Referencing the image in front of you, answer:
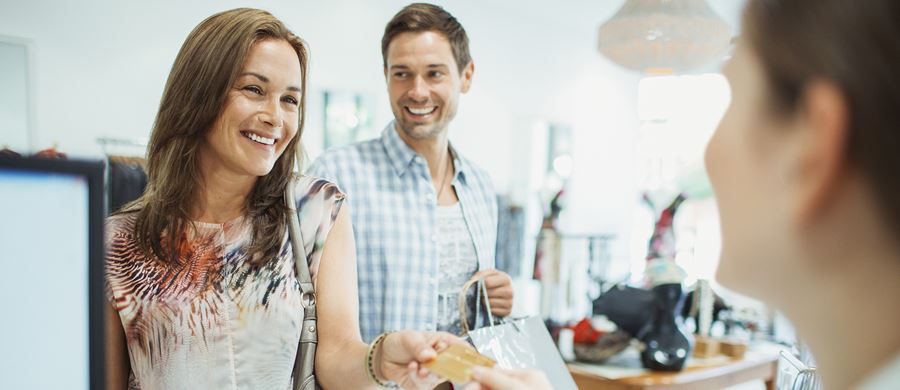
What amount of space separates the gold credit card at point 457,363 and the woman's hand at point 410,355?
0.07ft

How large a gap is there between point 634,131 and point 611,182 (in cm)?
82

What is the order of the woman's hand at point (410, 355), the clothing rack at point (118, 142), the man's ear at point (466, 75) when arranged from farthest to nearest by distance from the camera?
the clothing rack at point (118, 142), the man's ear at point (466, 75), the woman's hand at point (410, 355)

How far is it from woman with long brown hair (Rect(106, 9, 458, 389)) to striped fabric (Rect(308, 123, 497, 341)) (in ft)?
1.67

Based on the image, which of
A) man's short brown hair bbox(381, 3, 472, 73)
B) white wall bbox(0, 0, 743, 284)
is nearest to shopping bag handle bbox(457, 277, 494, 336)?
man's short brown hair bbox(381, 3, 472, 73)

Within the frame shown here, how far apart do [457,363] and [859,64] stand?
2.42ft

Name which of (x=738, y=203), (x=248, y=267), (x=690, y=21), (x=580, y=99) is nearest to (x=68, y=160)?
(x=738, y=203)

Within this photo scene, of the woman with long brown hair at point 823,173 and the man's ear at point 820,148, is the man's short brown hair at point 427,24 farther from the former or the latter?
the man's ear at point 820,148

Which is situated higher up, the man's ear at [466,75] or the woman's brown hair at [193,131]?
the man's ear at [466,75]

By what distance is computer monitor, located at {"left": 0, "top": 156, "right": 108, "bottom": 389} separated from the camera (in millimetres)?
500

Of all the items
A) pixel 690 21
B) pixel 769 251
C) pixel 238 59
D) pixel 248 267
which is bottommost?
pixel 248 267

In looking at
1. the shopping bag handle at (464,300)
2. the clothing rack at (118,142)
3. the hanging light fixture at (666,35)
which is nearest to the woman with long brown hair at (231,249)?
the shopping bag handle at (464,300)

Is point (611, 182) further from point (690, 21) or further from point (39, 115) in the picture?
point (39, 115)

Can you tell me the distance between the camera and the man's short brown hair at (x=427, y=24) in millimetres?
1964

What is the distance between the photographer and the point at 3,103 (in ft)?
10.8
